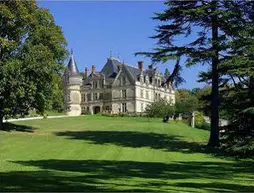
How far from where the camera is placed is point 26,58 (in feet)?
107

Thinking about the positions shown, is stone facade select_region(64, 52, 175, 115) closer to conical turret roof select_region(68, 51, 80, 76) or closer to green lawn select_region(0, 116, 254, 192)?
conical turret roof select_region(68, 51, 80, 76)

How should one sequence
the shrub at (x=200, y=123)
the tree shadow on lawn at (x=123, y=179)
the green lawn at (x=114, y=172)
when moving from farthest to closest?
the shrub at (x=200, y=123), the green lawn at (x=114, y=172), the tree shadow on lawn at (x=123, y=179)

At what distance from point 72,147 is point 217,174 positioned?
10515 mm

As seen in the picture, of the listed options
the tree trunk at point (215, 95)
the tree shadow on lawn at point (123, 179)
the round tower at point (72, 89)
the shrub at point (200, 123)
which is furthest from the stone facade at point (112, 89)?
the tree shadow on lawn at point (123, 179)

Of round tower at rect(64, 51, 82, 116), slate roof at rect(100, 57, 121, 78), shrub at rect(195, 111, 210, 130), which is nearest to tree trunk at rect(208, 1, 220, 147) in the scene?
shrub at rect(195, 111, 210, 130)

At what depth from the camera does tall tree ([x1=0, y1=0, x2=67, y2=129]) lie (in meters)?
31.6

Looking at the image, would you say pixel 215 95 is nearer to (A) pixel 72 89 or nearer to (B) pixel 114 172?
(B) pixel 114 172

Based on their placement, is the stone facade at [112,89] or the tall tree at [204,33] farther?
the stone facade at [112,89]

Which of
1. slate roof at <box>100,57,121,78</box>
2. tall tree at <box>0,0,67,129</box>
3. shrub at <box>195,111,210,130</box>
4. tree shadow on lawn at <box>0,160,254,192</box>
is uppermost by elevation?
slate roof at <box>100,57,121,78</box>

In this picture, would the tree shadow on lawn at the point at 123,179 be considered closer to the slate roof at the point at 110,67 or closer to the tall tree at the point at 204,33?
the tall tree at the point at 204,33

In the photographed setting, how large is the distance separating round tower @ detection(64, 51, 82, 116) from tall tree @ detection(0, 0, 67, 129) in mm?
56616

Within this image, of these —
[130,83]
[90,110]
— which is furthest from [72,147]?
[90,110]

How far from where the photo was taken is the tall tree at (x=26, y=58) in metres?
31.6

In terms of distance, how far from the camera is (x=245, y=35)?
82.6 ft
